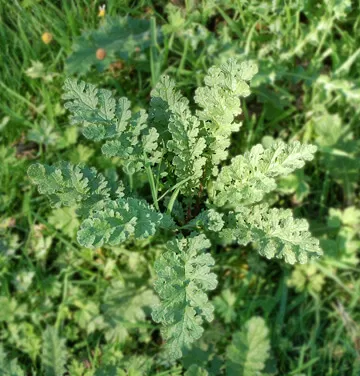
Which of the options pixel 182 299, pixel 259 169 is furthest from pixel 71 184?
pixel 259 169

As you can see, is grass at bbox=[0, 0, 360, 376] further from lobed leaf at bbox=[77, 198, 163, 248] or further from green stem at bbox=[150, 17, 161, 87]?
lobed leaf at bbox=[77, 198, 163, 248]

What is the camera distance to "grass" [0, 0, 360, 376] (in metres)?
2.71

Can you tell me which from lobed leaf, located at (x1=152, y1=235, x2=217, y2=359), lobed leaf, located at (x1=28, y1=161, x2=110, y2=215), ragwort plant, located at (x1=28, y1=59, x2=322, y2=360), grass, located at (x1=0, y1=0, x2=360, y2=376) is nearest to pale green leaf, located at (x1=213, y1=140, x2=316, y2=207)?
ragwort plant, located at (x1=28, y1=59, x2=322, y2=360)

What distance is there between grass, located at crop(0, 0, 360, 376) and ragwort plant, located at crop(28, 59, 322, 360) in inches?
27.7

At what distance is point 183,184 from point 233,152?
0.88 m

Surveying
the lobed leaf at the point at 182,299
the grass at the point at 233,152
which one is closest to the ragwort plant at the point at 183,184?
the lobed leaf at the point at 182,299

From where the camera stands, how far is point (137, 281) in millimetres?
2727

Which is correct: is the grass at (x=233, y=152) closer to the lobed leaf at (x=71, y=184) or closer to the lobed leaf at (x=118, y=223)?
the lobed leaf at (x=71, y=184)

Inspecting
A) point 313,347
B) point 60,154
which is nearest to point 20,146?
point 60,154

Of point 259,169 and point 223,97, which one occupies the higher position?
point 223,97

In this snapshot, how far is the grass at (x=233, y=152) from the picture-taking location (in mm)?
2705

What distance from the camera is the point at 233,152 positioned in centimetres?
285

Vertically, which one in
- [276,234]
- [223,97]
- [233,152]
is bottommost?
[233,152]

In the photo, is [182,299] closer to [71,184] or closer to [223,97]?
[71,184]
